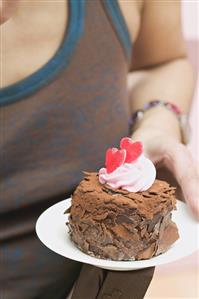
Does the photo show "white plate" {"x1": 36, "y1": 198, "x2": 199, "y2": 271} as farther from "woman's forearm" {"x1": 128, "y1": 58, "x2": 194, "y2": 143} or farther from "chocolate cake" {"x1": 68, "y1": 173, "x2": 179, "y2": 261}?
"woman's forearm" {"x1": 128, "y1": 58, "x2": 194, "y2": 143}

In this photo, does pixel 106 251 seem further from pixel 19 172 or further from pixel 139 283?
pixel 19 172

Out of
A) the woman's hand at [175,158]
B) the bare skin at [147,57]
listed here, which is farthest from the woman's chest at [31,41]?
the woman's hand at [175,158]

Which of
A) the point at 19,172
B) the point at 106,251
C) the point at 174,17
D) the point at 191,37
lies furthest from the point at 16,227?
the point at 191,37

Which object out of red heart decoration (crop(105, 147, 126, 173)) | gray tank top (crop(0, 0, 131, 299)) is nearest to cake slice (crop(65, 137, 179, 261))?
red heart decoration (crop(105, 147, 126, 173))

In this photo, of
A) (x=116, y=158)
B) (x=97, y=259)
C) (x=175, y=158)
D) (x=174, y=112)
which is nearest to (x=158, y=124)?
(x=174, y=112)

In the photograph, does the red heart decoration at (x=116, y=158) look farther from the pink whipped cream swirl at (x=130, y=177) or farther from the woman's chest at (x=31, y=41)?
the woman's chest at (x=31, y=41)

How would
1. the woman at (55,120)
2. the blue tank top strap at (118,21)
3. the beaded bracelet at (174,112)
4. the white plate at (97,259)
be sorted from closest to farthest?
Result: the white plate at (97,259), the woman at (55,120), the blue tank top strap at (118,21), the beaded bracelet at (174,112)
